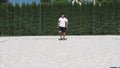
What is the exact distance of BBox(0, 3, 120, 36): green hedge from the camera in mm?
30781

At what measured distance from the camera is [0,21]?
30828 millimetres

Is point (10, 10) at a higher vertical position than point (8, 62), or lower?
higher

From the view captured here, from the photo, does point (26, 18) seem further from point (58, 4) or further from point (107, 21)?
point (107, 21)

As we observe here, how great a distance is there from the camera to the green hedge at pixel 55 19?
30781mm

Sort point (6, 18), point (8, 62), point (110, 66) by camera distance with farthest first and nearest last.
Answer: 1. point (6, 18)
2. point (8, 62)
3. point (110, 66)

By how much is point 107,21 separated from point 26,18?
→ 22.8 ft

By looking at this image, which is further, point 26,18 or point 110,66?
point 26,18

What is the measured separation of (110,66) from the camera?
→ 37.8ft

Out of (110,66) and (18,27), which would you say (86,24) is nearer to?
(18,27)

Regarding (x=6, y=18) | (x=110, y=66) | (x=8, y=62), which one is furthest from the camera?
(x=6, y=18)

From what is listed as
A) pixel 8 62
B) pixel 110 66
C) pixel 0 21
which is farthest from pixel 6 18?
pixel 110 66

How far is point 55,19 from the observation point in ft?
101

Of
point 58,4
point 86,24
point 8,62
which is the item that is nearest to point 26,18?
point 58,4

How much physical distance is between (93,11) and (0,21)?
26.3 ft
